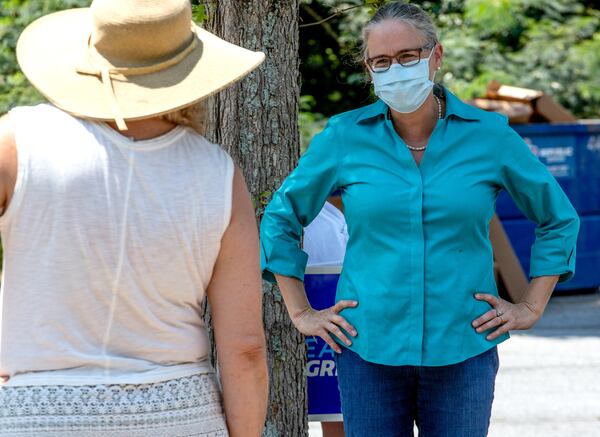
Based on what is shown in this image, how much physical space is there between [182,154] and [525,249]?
367 inches

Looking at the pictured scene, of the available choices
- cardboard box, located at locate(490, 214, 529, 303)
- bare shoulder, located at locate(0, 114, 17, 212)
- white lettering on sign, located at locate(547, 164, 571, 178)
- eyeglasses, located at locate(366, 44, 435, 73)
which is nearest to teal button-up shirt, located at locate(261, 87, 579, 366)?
eyeglasses, located at locate(366, 44, 435, 73)

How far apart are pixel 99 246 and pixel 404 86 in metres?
1.26

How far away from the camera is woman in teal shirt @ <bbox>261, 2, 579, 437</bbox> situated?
2969mm

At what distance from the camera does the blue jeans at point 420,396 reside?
3.00m

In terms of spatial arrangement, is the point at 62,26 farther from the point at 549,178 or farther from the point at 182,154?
the point at 549,178

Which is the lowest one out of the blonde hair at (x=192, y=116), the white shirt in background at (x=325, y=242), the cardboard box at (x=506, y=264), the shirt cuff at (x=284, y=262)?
the cardboard box at (x=506, y=264)

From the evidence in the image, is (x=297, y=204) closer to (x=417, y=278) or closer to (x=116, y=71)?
(x=417, y=278)

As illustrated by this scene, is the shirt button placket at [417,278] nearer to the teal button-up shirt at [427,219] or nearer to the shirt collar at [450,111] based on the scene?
the teal button-up shirt at [427,219]

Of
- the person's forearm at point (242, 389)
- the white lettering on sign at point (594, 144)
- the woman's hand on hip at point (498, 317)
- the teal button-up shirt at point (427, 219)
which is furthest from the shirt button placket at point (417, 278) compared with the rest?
the white lettering on sign at point (594, 144)

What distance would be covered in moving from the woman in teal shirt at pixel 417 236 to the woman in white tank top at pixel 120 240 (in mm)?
815

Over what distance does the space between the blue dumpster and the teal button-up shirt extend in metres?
7.93

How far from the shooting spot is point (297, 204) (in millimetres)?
3207

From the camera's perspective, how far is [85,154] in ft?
6.82

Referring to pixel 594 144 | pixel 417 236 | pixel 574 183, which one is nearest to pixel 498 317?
pixel 417 236
